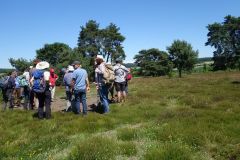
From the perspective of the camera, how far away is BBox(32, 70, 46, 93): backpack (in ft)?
43.4

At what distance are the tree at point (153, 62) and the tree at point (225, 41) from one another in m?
15.7

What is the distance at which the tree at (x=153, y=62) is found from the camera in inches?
4825

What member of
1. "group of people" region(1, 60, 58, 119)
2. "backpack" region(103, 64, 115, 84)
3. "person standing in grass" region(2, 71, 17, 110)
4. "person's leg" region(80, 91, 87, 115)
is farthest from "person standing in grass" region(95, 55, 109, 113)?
"person standing in grass" region(2, 71, 17, 110)

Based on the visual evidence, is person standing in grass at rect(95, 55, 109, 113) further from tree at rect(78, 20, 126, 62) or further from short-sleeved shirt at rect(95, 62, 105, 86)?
tree at rect(78, 20, 126, 62)

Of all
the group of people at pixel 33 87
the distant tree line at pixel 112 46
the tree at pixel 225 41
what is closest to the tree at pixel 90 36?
the distant tree line at pixel 112 46

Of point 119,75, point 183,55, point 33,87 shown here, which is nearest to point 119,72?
point 119,75

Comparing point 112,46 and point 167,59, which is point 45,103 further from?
point 112,46

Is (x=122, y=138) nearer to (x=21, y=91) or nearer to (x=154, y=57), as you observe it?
(x=21, y=91)

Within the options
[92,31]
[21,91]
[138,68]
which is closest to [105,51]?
[92,31]

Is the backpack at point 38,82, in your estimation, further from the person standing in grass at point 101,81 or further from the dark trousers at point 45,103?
the person standing in grass at point 101,81

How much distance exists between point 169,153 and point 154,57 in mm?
131101

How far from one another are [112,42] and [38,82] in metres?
93.0

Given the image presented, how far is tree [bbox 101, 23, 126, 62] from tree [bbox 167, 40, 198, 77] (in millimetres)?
27703

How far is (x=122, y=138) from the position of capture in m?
9.13
